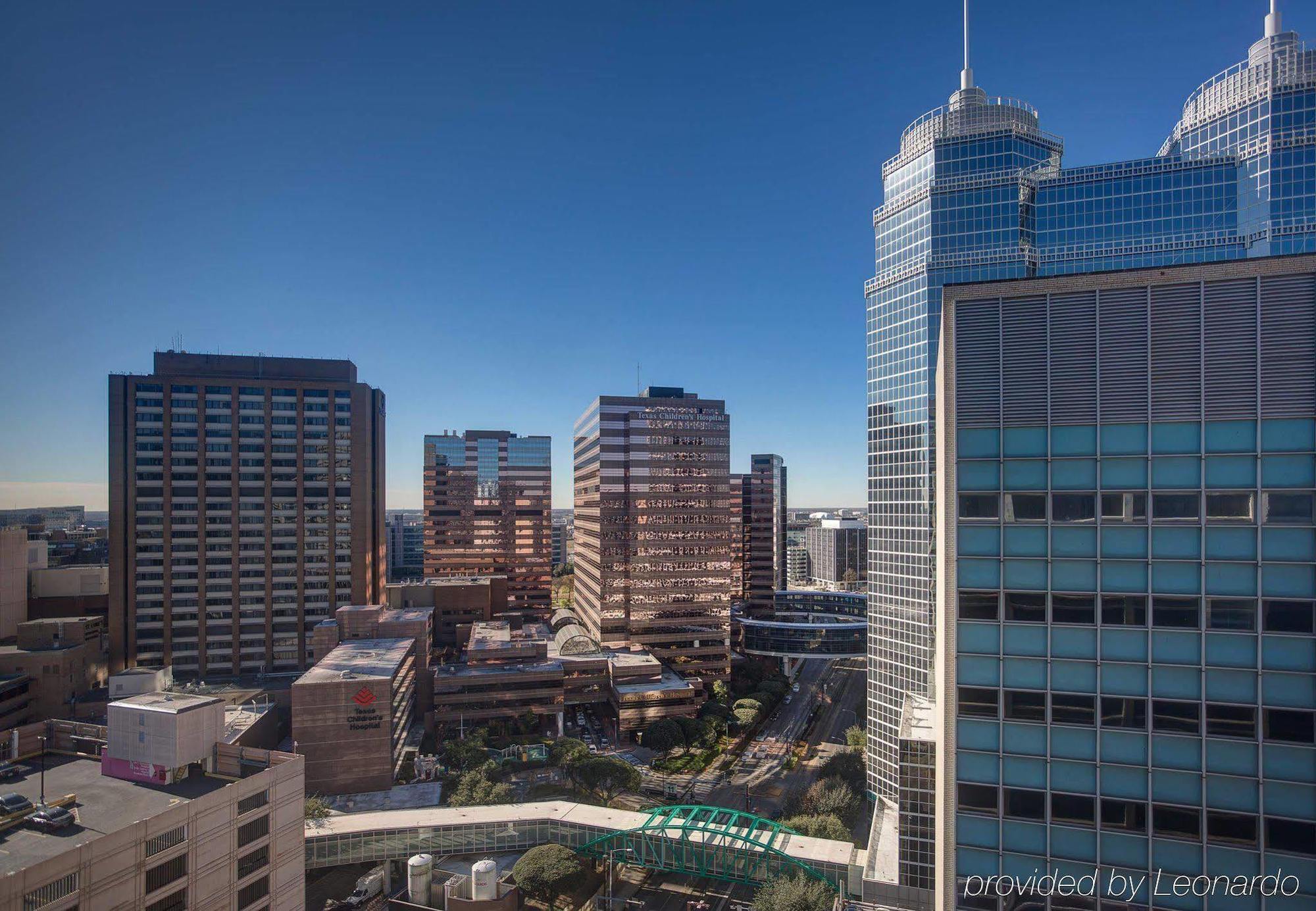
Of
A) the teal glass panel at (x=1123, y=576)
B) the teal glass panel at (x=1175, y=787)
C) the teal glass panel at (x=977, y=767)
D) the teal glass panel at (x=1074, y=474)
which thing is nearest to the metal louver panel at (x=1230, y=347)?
the teal glass panel at (x=1074, y=474)

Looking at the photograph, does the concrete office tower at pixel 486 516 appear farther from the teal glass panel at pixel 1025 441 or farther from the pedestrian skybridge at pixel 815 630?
the teal glass panel at pixel 1025 441

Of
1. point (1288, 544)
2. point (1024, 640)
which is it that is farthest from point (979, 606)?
point (1288, 544)

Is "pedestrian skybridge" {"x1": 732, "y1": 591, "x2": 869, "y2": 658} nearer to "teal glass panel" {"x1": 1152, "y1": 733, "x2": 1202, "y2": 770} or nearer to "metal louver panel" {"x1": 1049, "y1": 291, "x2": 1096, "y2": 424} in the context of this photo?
"teal glass panel" {"x1": 1152, "y1": 733, "x2": 1202, "y2": 770}

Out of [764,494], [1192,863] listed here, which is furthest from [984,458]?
[764,494]

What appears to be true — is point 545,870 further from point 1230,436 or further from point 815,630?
point 815,630

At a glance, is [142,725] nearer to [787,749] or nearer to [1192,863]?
[1192,863]

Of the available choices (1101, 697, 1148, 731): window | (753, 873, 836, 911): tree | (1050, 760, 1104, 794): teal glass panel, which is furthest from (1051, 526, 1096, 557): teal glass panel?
(753, 873, 836, 911): tree
